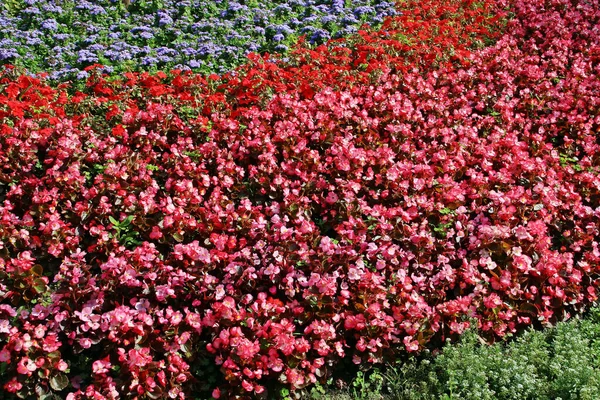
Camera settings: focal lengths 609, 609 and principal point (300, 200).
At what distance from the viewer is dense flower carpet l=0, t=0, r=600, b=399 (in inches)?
133

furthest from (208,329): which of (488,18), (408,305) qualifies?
(488,18)

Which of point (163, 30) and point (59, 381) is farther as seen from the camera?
point (163, 30)

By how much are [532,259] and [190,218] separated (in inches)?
89.7

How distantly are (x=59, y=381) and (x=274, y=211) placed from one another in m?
1.71

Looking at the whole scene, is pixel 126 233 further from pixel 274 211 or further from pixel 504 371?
pixel 504 371

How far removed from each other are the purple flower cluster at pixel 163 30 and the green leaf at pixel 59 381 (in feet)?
12.8

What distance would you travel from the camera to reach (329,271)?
377 cm

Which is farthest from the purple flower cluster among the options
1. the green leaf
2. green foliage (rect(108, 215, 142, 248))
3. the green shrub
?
the green shrub

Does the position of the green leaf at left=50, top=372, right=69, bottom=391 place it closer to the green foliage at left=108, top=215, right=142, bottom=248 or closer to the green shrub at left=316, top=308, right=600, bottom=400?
the green foliage at left=108, top=215, right=142, bottom=248

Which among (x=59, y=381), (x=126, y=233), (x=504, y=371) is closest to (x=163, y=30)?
(x=126, y=233)

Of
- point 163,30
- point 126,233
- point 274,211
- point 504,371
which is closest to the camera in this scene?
point 504,371

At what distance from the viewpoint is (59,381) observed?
126 inches

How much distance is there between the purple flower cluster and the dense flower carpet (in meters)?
0.06

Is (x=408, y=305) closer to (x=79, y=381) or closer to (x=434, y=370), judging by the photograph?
(x=434, y=370)
